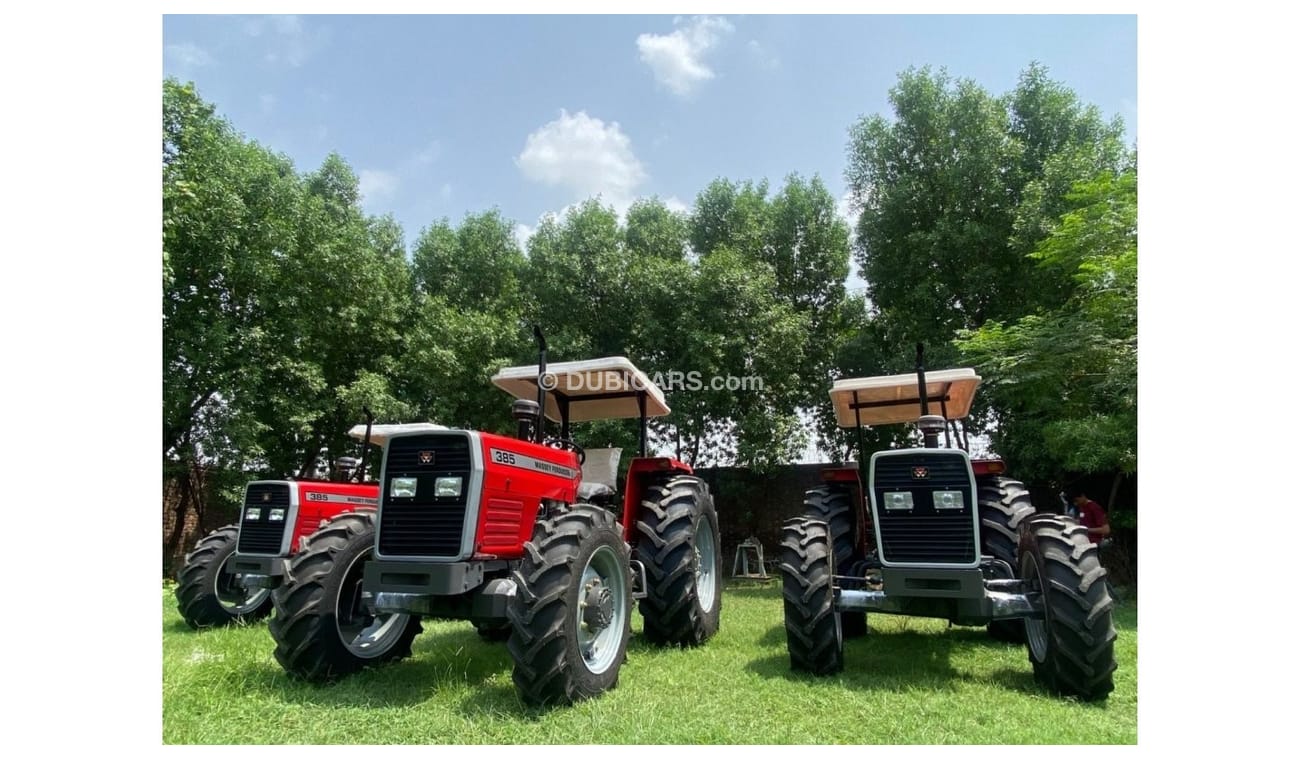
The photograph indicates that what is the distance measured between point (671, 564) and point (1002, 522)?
2641 millimetres

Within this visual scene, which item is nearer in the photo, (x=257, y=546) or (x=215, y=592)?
(x=257, y=546)

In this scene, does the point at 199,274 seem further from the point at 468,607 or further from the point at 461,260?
the point at 468,607

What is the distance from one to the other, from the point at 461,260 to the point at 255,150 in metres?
5.14

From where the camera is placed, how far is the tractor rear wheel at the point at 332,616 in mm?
4652

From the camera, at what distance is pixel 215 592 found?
25.9 feet

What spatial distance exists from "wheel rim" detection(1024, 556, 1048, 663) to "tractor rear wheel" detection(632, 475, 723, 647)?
243 centimetres

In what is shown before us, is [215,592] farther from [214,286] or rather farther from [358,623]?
[214,286]

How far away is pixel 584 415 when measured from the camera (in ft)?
→ 24.0

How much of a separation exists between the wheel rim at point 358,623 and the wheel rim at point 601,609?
137cm

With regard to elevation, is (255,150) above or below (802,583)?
above

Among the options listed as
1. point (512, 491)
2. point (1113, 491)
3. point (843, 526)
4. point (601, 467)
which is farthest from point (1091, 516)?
point (512, 491)

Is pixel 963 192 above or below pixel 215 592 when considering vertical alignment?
above

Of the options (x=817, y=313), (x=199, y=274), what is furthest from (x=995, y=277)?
(x=199, y=274)

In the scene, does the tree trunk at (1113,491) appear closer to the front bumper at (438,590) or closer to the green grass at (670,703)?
the green grass at (670,703)
